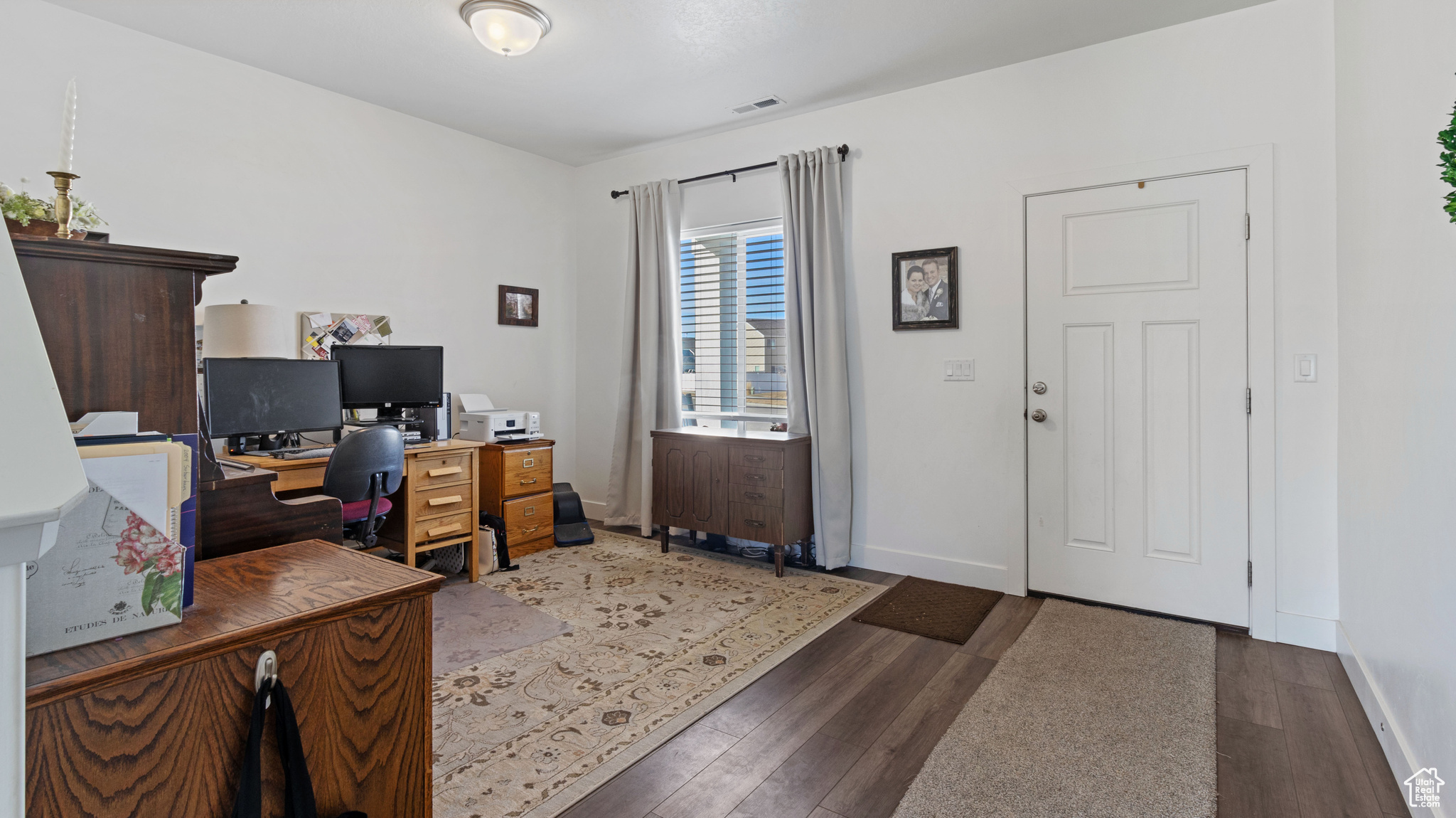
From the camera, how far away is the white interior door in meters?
2.86

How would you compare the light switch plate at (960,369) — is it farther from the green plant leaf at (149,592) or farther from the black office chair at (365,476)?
the green plant leaf at (149,592)

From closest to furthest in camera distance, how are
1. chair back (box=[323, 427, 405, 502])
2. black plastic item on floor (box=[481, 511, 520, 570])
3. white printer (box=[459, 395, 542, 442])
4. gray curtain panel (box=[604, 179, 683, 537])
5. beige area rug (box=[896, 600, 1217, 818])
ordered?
beige area rug (box=[896, 600, 1217, 818]), chair back (box=[323, 427, 405, 502]), black plastic item on floor (box=[481, 511, 520, 570]), white printer (box=[459, 395, 542, 442]), gray curtain panel (box=[604, 179, 683, 537])

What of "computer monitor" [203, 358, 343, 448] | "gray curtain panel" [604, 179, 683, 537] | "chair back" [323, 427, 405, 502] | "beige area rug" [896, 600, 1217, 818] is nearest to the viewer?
"beige area rug" [896, 600, 1217, 818]

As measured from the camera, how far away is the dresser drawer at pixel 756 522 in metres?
3.63

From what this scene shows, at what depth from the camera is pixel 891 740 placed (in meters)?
2.03

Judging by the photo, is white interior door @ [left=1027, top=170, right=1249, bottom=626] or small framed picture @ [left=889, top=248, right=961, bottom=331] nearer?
white interior door @ [left=1027, top=170, right=1249, bottom=626]

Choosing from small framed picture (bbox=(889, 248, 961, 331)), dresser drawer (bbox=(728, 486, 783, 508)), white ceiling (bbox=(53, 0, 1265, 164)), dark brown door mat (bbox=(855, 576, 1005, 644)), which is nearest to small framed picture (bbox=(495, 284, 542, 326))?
white ceiling (bbox=(53, 0, 1265, 164))

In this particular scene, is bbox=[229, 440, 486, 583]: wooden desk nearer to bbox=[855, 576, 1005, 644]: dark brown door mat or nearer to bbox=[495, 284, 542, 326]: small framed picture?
bbox=[495, 284, 542, 326]: small framed picture

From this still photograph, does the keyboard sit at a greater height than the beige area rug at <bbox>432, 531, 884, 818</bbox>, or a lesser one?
greater

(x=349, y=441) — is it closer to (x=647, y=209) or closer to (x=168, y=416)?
(x=168, y=416)

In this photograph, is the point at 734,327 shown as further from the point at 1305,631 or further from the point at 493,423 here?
the point at 1305,631

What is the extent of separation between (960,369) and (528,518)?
2602 mm

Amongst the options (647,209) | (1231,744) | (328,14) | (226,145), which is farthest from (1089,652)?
(226,145)

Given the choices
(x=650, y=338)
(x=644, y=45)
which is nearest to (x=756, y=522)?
(x=650, y=338)
